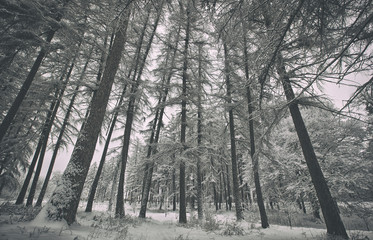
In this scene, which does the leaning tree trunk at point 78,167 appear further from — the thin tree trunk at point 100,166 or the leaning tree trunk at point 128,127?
the thin tree trunk at point 100,166

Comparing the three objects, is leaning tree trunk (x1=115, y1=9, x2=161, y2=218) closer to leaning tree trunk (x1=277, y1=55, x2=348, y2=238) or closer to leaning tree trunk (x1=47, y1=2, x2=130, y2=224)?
leaning tree trunk (x1=47, y1=2, x2=130, y2=224)

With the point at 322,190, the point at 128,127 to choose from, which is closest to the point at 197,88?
the point at 128,127

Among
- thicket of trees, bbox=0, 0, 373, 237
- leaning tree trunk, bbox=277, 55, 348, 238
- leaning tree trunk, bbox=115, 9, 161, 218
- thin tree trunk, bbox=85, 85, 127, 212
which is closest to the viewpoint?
thicket of trees, bbox=0, 0, 373, 237

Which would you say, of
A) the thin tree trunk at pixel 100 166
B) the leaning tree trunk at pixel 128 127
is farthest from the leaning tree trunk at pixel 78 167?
the thin tree trunk at pixel 100 166

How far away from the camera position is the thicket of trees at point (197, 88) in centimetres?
241

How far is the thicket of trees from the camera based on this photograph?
2.41 meters

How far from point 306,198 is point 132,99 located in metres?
12.3

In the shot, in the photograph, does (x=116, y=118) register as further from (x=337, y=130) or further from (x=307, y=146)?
(x=337, y=130)

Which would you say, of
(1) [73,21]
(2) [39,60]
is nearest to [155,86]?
(1) [73,21]

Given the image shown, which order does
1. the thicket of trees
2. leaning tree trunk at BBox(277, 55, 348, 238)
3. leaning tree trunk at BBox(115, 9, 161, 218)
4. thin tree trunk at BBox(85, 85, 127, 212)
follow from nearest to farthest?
the thicket of trees
leaning tree trunk at BBox(277, 55, 348, 238)
leaning tree trunk at BBox(115, 9, 161, 218)
thin tree trunk at BBox(85, 85, 127, 212)

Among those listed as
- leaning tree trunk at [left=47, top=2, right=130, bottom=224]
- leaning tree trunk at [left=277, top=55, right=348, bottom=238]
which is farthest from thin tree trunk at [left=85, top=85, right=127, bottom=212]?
leaning tree trunk at [left=277, top=55, right=348, bottom=238]

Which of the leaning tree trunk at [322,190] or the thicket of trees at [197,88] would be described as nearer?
the thicket of trees at [197,88]

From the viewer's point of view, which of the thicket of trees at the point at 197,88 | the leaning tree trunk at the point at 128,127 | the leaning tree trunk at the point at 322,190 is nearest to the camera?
the thicket of trees at the point at 197,88

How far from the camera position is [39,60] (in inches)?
236
